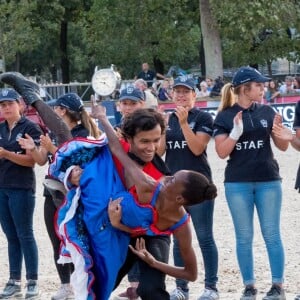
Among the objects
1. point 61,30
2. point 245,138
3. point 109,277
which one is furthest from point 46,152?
point 61,30

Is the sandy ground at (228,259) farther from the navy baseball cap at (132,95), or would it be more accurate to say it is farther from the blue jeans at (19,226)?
the navy baseball cap at (132,95)

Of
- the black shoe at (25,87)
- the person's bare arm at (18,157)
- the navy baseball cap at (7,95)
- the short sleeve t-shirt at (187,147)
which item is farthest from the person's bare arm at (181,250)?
the navy baseball cap at (7,95)

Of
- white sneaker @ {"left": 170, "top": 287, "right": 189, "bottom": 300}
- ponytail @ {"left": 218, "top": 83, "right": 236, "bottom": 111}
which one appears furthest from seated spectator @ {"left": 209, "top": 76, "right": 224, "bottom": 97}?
Result: white sneaker @ {"left": 170, "top": 287, "right": 189, "bottom": 300}

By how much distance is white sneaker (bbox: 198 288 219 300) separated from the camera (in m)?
7.42

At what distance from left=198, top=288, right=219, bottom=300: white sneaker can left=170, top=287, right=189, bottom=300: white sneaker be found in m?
0.13

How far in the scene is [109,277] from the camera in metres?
5.49

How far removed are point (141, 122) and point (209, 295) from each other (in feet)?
8.27

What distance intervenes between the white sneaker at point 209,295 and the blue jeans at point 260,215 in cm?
34

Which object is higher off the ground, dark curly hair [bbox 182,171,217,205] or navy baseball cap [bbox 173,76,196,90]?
navy baseball cap [bbox 173,76,196,90]

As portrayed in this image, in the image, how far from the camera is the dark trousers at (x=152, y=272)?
5445 millimetres

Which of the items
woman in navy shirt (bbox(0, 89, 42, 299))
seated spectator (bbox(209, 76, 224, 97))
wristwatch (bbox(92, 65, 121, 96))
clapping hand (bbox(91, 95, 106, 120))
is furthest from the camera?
seated spectator (bbox(209, 76, 224, 97))

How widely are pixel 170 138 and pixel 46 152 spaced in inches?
45.3

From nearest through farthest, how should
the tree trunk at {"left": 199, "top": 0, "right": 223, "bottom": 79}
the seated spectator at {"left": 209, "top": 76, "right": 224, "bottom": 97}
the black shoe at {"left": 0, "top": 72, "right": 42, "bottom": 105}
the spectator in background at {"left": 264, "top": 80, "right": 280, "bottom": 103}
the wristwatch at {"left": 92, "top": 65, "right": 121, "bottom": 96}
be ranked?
the black shoe at {"left": 0, "top": 72, "right": 42, "bottom": 105}
the wristwatch at {"left": 92, "top": 65, "right": 121, "bottom": 96}
the spectator in background at {"left": 264, "top": 80, "right": 280, "bottom": 103}
the seated spectator at {"left": 209, "top": 76, "right": 224, "bottom": 97}
the tree trunk at {"left": 199, "top": 0, "right": 223, "bottom": 79}

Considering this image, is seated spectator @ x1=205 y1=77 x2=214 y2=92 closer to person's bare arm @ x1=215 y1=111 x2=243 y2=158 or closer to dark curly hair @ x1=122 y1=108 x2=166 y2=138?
person's bare arm @ x1=215 y1=111 x2=243 y2=158
